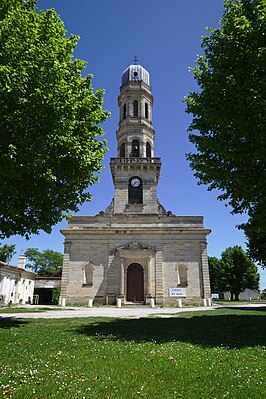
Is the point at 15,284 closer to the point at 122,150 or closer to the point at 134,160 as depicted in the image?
the point at 134,160

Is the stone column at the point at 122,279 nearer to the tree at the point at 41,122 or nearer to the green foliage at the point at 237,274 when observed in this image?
the tree at the point at 41,122

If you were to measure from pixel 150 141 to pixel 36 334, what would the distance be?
97.2 feet

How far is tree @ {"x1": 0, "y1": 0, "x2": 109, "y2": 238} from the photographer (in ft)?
30.8

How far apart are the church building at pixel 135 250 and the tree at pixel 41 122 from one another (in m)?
18.9

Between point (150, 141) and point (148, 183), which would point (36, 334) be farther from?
point (150, 141)

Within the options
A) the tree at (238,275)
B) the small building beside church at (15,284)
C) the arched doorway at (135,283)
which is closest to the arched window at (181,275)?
the arched doorway at (135,283)

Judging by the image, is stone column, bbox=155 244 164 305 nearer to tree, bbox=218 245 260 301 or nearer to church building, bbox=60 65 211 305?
church building, bbox=60 65 211 305

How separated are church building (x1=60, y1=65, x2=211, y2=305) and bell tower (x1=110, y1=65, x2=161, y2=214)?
0.12m

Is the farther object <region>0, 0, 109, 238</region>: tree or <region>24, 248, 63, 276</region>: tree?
<region>24, 248, 63, 276</region>: tree

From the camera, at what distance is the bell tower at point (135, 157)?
111ft

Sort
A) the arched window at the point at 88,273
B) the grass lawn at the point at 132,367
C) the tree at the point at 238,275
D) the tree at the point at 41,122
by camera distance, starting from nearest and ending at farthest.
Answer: the grass lawn at the point at 132,367, the tree at the point at 41,122, the arched window at the point at 88,273, the tree at the point at 238,275

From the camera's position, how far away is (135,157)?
3462 centimetres

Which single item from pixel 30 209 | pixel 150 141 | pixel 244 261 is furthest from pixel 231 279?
pixel 30 209

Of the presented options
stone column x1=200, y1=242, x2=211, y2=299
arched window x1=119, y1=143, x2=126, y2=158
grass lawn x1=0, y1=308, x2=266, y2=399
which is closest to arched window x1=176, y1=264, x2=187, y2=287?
stone column x1=200, y1=242, x2=211, y2=299
